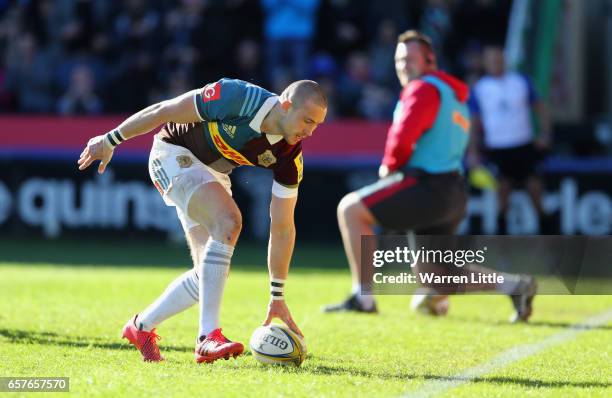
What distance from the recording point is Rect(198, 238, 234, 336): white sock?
6508mm

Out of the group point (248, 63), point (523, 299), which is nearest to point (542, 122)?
point (523, 299)

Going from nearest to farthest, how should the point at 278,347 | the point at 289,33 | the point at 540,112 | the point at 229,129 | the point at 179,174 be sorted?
the point at 278,347 < the point at 229,129 < the point at 179,174 < the point at 540,112 < the point at 289,33

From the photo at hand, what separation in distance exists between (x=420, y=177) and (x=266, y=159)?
3007 mm

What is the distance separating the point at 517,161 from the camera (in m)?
14.0

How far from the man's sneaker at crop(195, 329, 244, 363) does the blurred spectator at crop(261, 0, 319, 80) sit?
1181 centimetres

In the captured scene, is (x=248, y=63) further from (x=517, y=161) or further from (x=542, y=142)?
(x=542, y=142)

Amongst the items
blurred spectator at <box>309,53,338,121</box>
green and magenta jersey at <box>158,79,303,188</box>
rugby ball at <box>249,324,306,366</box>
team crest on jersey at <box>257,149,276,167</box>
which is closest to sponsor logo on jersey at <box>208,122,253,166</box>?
green and magenta jersey at <box>158,79,303,188</box>

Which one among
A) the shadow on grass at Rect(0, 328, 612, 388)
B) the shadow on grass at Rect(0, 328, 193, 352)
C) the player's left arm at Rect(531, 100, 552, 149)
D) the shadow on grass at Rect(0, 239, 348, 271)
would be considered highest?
the player's left arm at Rect(531, 100, 552, 149)

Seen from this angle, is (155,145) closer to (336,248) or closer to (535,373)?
(535,373)

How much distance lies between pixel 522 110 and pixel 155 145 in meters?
7.49

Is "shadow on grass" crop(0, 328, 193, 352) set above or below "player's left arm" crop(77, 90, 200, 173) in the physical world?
below

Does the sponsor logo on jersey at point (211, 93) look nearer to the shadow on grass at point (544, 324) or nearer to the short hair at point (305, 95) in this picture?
the short hair at point (305, 95)

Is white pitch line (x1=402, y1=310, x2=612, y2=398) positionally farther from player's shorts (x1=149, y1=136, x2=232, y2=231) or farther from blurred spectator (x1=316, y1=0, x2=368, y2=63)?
blurred spectator (x1=316, y1=0, x2=368, y2=63)

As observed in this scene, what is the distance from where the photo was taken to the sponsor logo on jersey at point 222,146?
6742 millimetres
